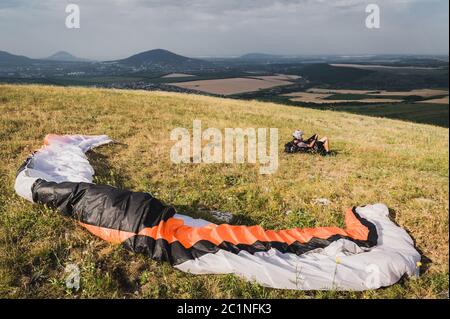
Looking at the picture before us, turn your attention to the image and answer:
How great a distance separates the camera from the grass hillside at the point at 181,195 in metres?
6.01

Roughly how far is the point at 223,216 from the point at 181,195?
1.86 metres

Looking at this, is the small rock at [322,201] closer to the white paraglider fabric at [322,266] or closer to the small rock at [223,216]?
the small rock at [223,216]

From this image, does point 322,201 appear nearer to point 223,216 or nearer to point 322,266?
point 223,216

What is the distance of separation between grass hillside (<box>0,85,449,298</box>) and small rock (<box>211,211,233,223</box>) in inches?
11.1

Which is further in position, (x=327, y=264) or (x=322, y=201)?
(x=322, y=201)

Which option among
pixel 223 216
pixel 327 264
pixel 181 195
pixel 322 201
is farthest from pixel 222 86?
pixel 327 264

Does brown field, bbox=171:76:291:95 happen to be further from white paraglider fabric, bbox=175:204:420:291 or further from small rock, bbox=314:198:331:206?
white paraglider fabric, bbox=175:204:420:291

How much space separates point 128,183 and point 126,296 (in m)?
5.74

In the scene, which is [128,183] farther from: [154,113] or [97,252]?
[154,113]

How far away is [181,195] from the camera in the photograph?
10.2m

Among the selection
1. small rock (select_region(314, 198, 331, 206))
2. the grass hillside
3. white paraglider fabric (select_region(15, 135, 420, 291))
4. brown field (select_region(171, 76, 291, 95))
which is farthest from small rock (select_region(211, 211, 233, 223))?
A: brown field (select_region(171, 76, 291, 95))

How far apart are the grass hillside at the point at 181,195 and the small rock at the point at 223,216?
0.28m

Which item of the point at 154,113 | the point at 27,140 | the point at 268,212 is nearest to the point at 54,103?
the point at 154,113

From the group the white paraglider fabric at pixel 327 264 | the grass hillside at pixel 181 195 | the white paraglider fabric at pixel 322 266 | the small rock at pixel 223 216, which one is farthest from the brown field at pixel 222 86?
the white paraglider fabric at pixel 322 266
